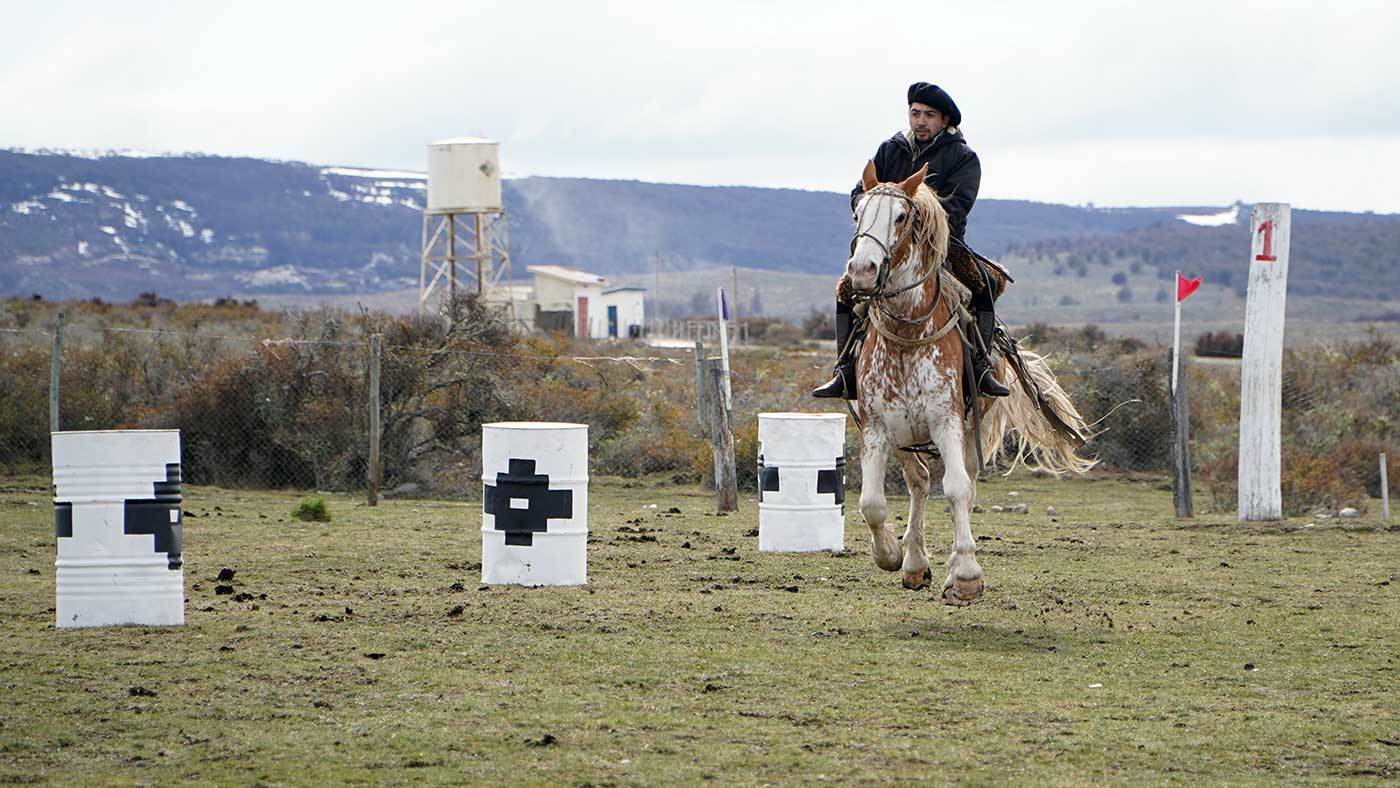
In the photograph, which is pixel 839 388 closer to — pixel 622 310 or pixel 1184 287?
pixel 1184 287

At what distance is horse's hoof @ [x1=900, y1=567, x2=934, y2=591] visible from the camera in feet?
33.8

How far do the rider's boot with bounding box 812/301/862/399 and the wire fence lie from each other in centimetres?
823

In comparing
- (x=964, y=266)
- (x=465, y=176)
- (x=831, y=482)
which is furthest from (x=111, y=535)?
(x=465, y=176)

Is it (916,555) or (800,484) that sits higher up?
(800,484)

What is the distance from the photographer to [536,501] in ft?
34.7

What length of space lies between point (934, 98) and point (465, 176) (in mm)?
49814

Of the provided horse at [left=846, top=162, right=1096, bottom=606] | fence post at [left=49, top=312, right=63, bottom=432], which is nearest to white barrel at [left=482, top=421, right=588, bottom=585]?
horse at [left=846, top=162, right=1096, bottom=606]

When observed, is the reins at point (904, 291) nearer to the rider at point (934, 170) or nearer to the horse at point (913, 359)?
the horse at point (913, 359)

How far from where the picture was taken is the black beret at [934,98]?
10.2 metres

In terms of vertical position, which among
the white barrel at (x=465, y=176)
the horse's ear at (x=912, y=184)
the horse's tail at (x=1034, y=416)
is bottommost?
the horse's tail at (x=1034, y=416)

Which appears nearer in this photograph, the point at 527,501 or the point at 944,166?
the point at 944,166

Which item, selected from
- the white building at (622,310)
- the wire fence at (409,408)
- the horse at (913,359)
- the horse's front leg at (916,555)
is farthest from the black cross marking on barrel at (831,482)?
the white building at (622,310)

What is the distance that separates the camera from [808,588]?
1091cm

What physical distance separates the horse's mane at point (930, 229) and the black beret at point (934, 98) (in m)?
0.89
